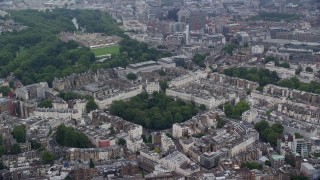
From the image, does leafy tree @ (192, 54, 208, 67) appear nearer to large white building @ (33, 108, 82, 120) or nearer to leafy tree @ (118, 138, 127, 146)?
large white building @ (33, 108, 82, 120)

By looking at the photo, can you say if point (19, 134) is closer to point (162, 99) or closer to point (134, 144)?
point (134, 144)

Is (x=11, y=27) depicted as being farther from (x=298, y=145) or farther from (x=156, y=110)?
(x=298, y=145)

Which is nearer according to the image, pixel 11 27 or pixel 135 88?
pixel 135 88

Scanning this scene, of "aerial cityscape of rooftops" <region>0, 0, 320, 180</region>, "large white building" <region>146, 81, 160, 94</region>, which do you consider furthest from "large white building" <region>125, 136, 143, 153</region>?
"large white building" <region>146, 81, 160, 94</region>

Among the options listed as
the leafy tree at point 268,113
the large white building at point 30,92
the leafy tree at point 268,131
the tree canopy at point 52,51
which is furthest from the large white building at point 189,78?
the leafy tree at point 268,131

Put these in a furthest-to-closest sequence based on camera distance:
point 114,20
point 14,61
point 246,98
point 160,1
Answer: point 160,1
point 114,20
point 14,61
point 246,98

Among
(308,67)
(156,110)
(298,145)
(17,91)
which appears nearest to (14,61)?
→ (17,91)
